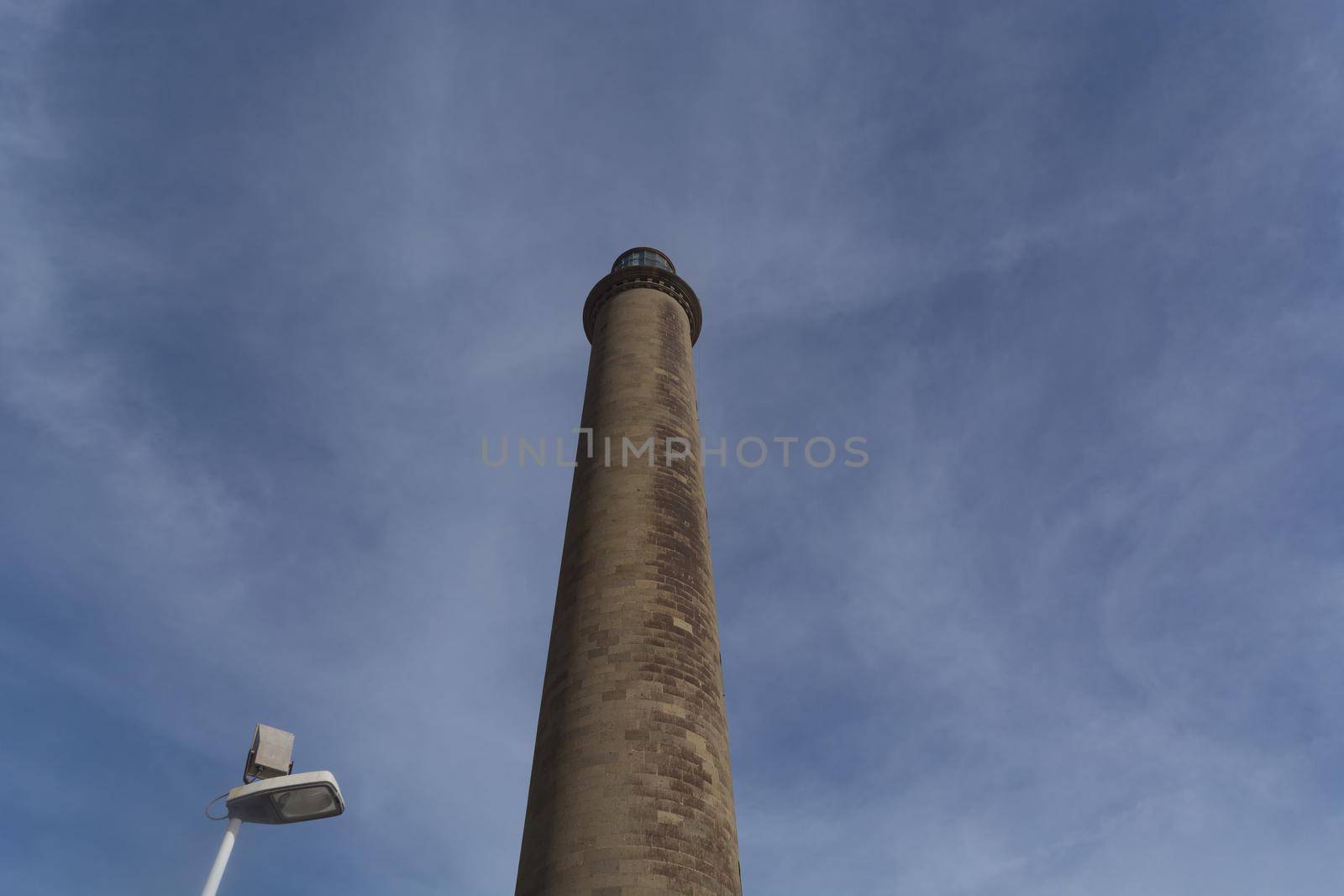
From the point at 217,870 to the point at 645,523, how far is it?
10937mm

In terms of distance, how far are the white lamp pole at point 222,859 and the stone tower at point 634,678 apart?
6.21 m

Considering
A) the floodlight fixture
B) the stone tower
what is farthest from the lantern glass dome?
the floodlight fixture

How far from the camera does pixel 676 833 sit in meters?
13.3

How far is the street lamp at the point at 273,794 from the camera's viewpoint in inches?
299

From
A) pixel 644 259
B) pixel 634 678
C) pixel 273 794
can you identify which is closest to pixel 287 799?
pixel 273 794

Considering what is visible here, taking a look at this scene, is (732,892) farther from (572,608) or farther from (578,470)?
(578,470)

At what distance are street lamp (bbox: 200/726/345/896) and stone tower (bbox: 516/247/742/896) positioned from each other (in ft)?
19.4

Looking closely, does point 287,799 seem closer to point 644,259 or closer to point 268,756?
point 268,756

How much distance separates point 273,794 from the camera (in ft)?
25.3

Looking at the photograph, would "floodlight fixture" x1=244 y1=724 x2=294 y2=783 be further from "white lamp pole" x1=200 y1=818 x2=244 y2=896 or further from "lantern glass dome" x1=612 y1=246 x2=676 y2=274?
"lantern glass dome" x1=612 y1=246 x2=676 y2=274

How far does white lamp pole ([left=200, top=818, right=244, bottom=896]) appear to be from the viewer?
744 centimetres

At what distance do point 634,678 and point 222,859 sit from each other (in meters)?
8.10

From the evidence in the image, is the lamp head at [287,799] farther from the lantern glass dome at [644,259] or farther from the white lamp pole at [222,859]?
the lantern glass dome at [644,259]

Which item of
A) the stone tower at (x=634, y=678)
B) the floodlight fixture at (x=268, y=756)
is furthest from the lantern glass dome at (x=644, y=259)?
the floodlight fixture at (x=268, y=756)
